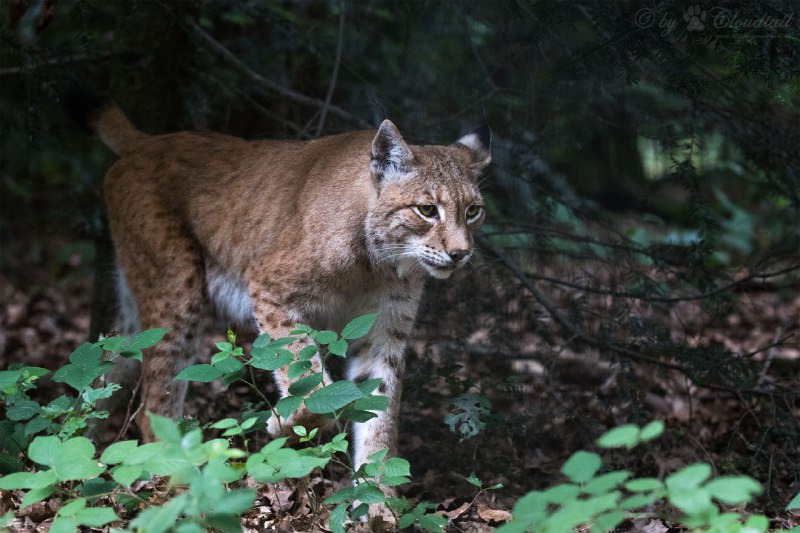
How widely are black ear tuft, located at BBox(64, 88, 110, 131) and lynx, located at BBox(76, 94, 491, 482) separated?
0.01m

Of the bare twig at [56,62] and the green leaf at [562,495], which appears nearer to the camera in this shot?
the green leaf at [562,495]

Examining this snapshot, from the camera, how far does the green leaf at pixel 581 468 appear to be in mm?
2674

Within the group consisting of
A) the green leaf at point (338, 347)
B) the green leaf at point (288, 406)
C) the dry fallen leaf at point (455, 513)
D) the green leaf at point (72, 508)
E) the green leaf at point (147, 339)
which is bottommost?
the dry fallen leaf at point (455, 513)

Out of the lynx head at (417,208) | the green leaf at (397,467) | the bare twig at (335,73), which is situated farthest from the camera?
the bare twig at (335,73)

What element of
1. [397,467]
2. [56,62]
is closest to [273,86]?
[56,62]

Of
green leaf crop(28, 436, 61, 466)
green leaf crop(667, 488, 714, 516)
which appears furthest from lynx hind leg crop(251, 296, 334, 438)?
green leaf crop(667, 488, 714, 516)

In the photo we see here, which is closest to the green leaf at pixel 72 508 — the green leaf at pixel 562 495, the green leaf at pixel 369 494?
the green leaf at pixel 369 494

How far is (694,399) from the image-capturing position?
21.4 ft

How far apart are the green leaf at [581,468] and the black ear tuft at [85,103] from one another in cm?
422

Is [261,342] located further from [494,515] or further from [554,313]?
[554,313]

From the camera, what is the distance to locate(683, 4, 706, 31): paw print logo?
4.17 metres

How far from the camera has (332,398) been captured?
3324 mm

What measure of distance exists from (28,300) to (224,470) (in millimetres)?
7954

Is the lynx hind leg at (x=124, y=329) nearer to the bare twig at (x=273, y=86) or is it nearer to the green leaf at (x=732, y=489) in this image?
the bare twig at (x=273, y=86)
